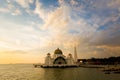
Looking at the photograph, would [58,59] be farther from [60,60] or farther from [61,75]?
[61,75]

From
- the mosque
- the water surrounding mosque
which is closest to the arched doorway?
the mosque

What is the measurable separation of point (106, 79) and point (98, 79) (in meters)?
2.15

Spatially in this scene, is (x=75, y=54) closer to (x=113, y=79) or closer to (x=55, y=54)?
(x=55, y=54)

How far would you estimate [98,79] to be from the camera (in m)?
49.0

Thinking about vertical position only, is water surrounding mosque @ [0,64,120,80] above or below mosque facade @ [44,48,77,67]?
below

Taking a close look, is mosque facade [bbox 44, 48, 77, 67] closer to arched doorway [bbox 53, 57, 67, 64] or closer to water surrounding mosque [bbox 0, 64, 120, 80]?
arched doorway [bbox 53, 57, 67, 64]

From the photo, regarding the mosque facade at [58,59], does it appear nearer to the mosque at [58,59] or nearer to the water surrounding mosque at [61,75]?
the mosque at [58,59]

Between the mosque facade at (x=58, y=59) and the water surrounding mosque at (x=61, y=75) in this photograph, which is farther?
the mosque facade at (x=58, y=59)

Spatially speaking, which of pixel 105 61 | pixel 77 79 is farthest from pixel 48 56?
pixel 77 79

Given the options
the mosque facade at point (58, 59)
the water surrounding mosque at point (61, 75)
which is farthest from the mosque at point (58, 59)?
the water surrounding mosque at point (61, 75)

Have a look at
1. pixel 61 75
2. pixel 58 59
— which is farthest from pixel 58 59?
pixel 61 75

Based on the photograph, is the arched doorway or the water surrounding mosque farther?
the arched doorway

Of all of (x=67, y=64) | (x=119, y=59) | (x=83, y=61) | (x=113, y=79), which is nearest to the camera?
(x=113, y=79)

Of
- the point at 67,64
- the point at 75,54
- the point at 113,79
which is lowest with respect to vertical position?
the point at 113,79
